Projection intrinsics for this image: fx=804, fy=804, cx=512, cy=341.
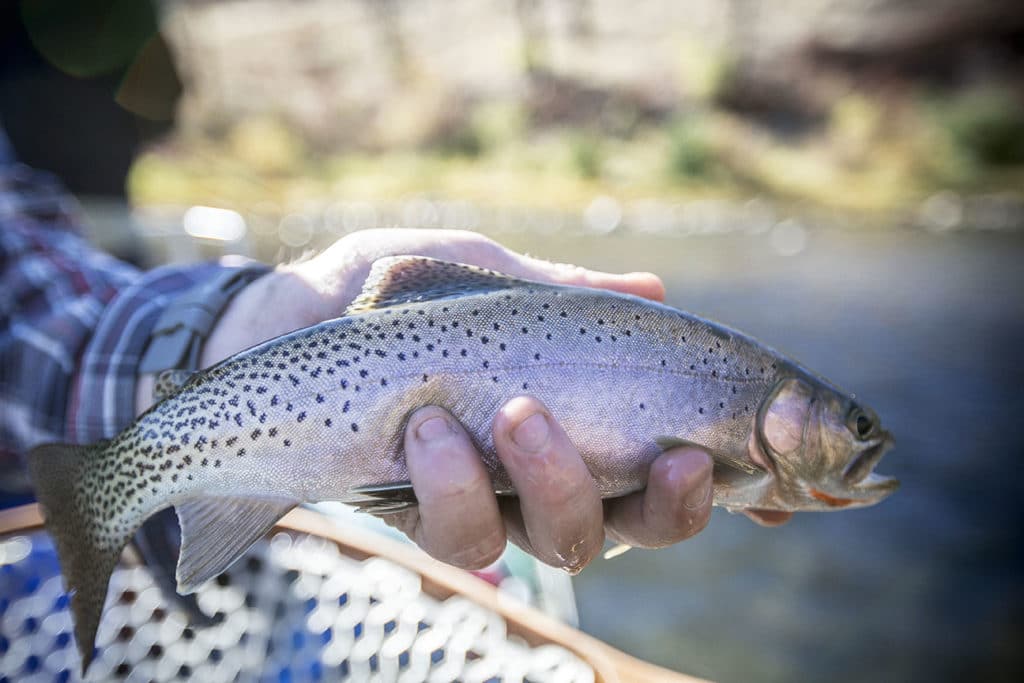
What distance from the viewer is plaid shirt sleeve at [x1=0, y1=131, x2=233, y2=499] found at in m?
2.38

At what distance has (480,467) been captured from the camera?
1.82 metres

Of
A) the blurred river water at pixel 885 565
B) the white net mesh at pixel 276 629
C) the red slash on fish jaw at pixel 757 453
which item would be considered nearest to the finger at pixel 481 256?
the red slash on fish jaw at pixel 757 453

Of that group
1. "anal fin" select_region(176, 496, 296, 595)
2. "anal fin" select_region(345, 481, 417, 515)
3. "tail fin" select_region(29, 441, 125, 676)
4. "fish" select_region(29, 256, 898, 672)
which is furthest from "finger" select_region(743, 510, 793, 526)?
"tail fin" select_region(29, 441, 125, 676)

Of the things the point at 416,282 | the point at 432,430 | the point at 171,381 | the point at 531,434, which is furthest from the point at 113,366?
the point at 531,434

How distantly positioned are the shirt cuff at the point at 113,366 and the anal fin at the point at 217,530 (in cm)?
73

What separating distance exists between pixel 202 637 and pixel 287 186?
1155 inches

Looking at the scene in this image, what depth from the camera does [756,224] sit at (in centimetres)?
1872

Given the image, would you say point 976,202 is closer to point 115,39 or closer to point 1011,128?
point 1011,128

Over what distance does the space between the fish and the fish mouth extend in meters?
0.12

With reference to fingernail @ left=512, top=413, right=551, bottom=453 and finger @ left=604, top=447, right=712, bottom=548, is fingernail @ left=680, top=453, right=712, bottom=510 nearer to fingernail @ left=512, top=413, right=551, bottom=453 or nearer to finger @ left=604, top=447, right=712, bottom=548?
finger @ left=604, top=447, right=712, bottom=548

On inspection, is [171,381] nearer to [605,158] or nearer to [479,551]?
[479,551]

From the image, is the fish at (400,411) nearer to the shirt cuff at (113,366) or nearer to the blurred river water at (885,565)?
the shirt cuff at (113,366)

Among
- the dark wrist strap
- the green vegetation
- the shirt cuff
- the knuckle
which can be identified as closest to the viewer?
the knuckle

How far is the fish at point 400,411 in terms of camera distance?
174 cm
